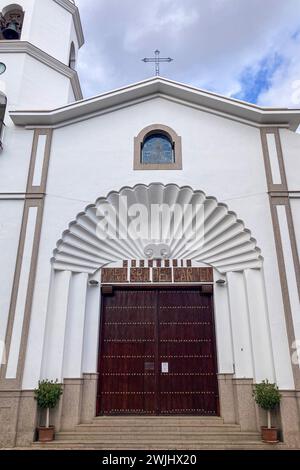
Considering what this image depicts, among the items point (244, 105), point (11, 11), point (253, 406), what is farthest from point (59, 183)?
point (11, 11)

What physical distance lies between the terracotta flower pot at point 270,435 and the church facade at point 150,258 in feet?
0.63

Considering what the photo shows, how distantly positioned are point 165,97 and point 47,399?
23.5 feet

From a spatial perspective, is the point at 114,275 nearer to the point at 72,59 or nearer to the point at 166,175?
the point at 166,175

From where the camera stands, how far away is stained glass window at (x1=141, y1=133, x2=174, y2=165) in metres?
8.80

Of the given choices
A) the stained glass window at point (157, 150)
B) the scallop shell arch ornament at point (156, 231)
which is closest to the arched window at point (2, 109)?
the scallop shell arch ornament at point (156, 231)

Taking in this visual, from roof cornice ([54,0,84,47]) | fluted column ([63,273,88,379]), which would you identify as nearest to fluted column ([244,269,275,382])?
fluted column ([63,273,88,379])

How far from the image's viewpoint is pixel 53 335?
24.0 ft

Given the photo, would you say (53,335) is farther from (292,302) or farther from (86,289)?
(292,302)

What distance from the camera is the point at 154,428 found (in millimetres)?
6812

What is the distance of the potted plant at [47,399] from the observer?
256 inches

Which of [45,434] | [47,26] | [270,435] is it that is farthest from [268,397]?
[47,26]

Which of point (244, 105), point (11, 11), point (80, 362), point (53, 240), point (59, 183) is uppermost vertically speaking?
point (11, 11)

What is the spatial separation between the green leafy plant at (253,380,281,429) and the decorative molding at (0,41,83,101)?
984cm

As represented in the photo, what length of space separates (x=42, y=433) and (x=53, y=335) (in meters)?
1.67
